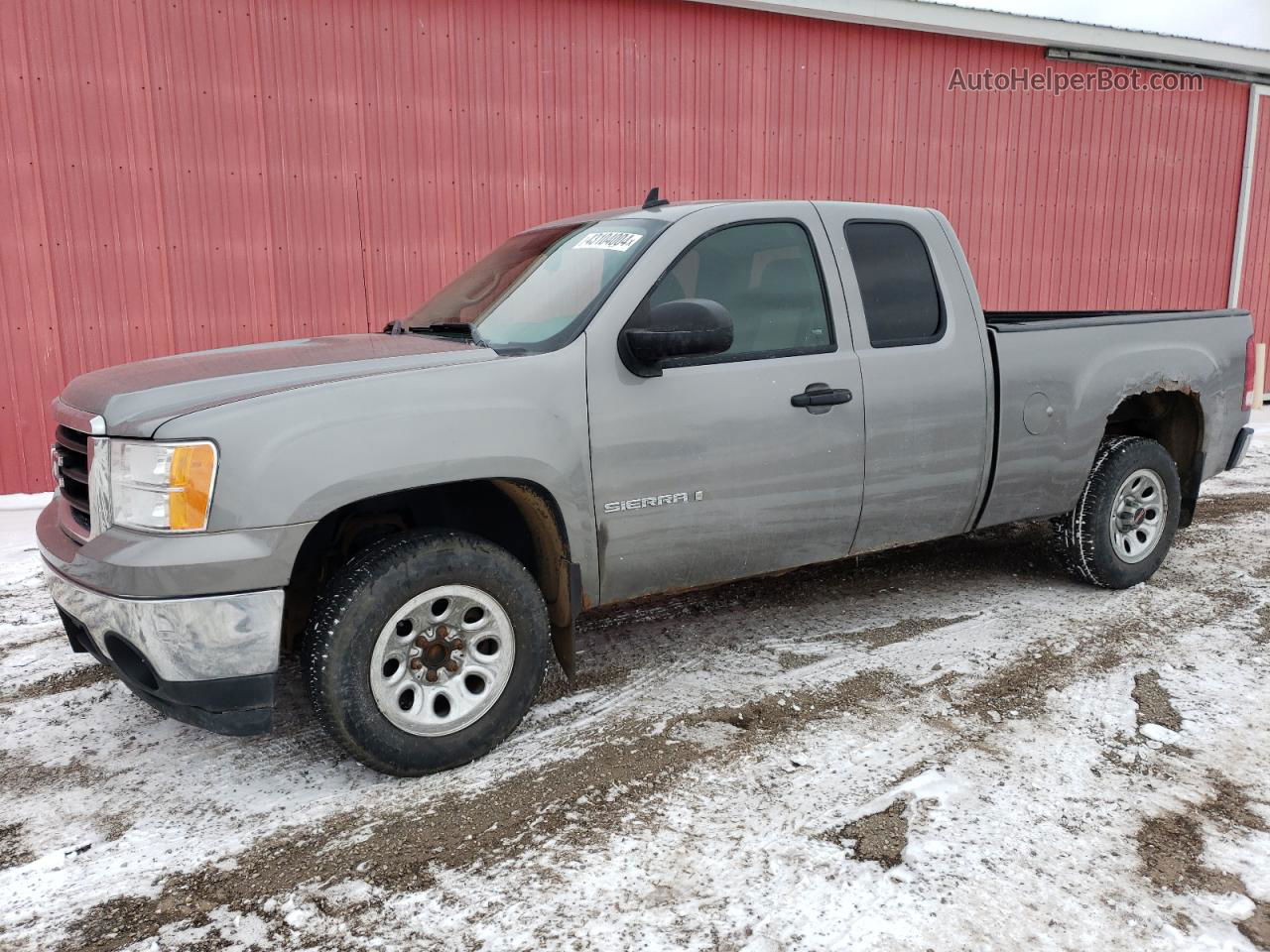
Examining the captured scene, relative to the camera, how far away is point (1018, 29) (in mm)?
9500

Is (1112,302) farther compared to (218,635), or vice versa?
(1112,302)

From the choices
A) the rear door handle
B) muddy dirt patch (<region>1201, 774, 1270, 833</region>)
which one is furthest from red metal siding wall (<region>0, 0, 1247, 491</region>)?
muddy dirt patch (<region>1201, 774, 1270, 833</region>)

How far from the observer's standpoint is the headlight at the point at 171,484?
2521 millimetres

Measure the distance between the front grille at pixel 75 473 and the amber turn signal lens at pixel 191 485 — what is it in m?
0.49

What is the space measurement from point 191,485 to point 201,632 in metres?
0.42

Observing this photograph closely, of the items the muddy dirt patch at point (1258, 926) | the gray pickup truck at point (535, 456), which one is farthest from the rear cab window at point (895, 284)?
the muddy dirt patch at point (1258, 926)

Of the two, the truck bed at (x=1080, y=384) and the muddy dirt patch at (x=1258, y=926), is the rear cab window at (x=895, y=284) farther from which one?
the muddy dirt patch at (x=1258, y=926)

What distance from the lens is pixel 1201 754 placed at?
3.04 meters

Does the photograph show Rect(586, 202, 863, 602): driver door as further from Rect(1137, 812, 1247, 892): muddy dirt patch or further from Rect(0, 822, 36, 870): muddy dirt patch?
Rect(0, 822, 36, 870): muddy dirt patch

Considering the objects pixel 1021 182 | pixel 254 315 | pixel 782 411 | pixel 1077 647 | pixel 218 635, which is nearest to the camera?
pixel 218 635

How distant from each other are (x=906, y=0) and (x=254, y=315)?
6700 millimetres

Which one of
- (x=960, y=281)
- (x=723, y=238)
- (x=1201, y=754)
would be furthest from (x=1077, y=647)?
(x=723, y=238)

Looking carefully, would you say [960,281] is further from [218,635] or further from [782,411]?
[218,635]

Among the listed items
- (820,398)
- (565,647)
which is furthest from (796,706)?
(820,398)
